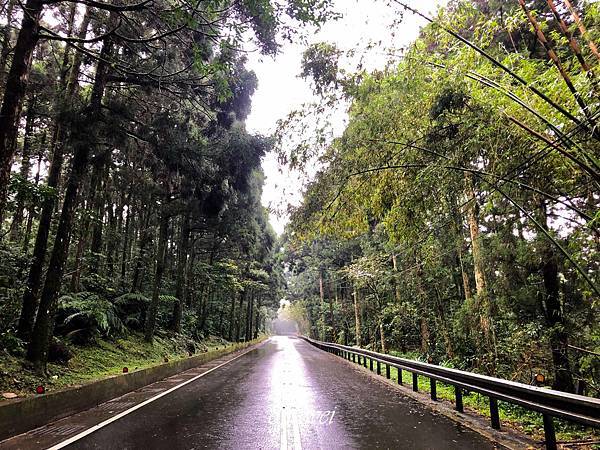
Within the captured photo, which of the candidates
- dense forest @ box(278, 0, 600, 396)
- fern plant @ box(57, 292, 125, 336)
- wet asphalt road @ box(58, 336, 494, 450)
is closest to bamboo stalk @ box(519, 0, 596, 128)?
dense forest @ box(278, 0, 600, 396)

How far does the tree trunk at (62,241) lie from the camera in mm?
8281

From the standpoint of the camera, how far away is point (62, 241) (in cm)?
900

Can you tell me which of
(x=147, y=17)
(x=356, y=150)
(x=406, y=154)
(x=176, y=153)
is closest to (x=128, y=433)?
(x=356, y=150)

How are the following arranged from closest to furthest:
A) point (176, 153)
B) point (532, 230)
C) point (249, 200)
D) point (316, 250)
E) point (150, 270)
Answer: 1. point (532, 230)
2. point (176, 153)
3. point (249, 200)
4. point (150, 270)
5. point (316, 250)

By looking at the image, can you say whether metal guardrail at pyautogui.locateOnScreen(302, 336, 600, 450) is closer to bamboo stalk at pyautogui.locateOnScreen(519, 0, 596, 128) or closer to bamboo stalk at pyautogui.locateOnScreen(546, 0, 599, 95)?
bamboo stalk at pyautogui.locateOnScreen(519, 0, 596, 128)

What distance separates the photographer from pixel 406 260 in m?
21.7

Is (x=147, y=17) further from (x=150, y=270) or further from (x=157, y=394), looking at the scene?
(x=150, y=270)

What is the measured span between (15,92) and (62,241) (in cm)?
358

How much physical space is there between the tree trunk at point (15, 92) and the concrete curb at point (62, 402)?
3.12 meters

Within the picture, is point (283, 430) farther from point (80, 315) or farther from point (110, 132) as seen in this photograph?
point (80, 315)

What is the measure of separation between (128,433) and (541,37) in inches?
297

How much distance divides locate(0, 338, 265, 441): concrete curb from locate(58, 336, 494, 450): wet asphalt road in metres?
1.11

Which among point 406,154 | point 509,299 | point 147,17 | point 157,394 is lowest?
point 157,394

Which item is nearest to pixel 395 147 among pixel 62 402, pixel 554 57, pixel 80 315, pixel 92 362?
pixel 554 57
